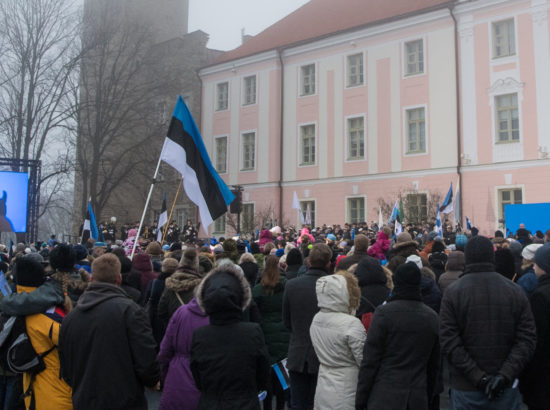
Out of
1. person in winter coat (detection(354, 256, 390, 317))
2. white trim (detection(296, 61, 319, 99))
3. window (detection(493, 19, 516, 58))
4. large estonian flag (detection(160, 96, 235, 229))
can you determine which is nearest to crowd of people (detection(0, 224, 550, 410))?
person in winter coat (detection(354, 256, 390, 317))

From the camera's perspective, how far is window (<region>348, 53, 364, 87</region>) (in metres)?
31.6

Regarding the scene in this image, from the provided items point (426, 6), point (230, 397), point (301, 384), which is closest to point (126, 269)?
point (301, 384)

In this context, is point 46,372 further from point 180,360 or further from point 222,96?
point 222,96

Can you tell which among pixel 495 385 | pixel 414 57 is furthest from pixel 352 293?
pixel 414 57

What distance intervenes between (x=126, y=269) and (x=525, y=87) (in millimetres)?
23419

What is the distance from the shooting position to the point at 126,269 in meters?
7.31

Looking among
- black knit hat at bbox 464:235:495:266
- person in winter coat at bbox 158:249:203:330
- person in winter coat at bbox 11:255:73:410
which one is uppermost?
black knit hat at bbox 464:235:495:266

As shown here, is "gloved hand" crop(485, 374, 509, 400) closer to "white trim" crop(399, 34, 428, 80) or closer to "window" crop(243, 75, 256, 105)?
"white trim" crop(399, 34, 428, 80)

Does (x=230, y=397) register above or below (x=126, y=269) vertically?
below

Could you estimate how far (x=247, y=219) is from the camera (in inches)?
1337

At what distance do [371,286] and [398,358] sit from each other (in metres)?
1.63

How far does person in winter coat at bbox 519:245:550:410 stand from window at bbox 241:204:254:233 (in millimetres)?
27796

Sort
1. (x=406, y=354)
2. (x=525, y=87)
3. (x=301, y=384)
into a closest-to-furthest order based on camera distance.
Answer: (x=406, y=354) → (x=301, y=384) → (x=525, y=87)

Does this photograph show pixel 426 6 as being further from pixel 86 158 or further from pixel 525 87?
pixel 86 158
